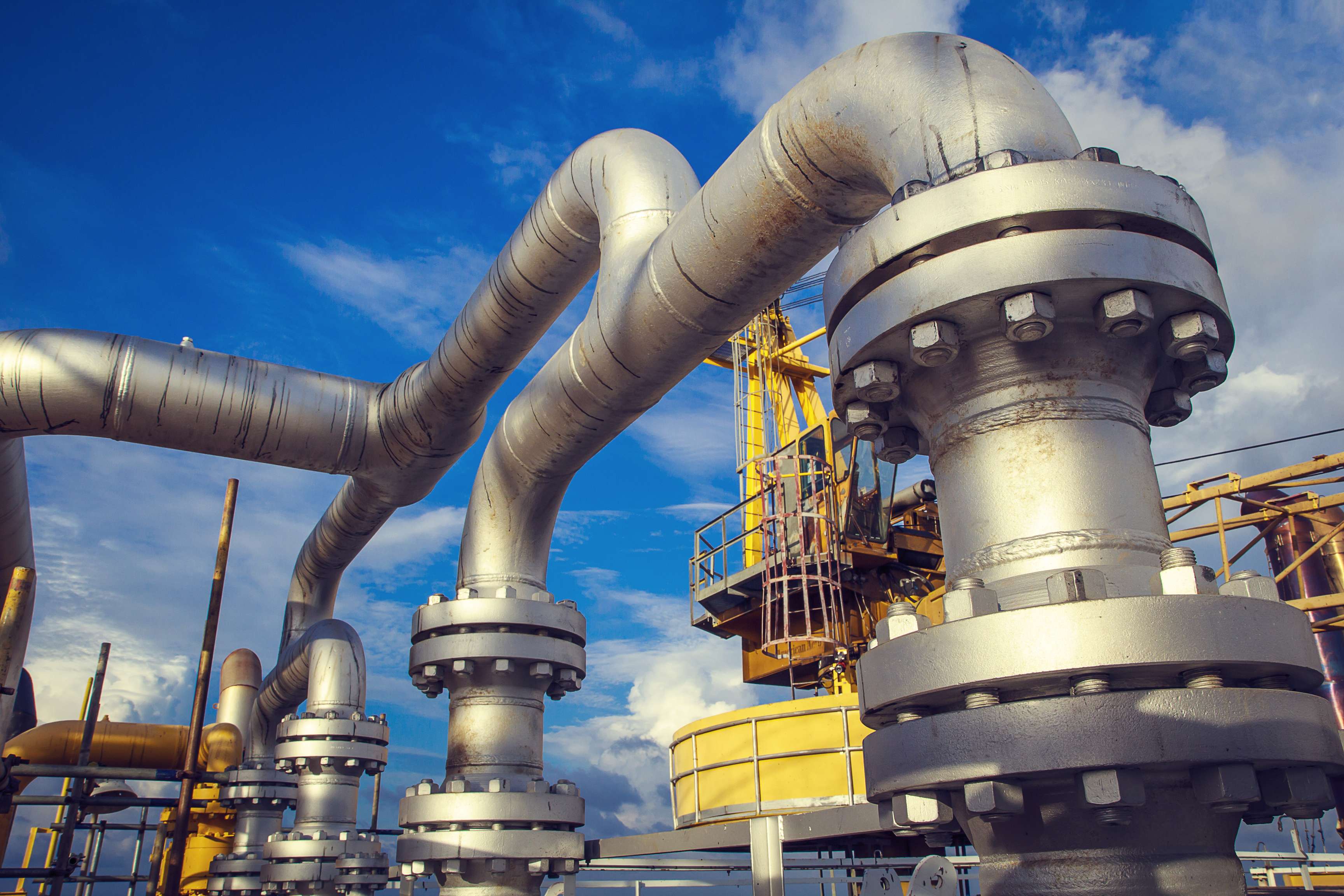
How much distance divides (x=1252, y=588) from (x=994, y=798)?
0.73 m

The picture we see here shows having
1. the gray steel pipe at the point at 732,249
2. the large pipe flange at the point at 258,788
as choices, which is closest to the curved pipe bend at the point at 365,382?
the gray steel pipe at the point at 732,249

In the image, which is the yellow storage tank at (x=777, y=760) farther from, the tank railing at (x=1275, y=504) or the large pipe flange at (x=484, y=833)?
the tank railing at (x=1275, y=504)

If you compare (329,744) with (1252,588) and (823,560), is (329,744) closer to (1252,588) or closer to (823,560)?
(823,560)

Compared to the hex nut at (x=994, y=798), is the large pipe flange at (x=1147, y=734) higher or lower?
higher

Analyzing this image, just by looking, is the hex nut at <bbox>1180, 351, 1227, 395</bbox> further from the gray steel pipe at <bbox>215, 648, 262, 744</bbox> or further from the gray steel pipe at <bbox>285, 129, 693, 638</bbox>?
the gray steel pipe at <bbox>215, 648, 262, 744</bbox>

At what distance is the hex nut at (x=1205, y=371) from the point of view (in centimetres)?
222

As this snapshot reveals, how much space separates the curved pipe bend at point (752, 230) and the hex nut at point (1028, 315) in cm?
49

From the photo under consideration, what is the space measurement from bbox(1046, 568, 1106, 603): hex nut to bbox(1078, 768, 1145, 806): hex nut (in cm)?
34

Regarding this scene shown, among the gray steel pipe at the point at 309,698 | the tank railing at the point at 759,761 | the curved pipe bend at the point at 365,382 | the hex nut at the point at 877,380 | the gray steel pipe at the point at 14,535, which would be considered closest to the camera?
the hex nut at the point at 877,380

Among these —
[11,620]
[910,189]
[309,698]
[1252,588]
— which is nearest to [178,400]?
[11,620]

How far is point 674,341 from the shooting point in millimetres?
Result: 3975

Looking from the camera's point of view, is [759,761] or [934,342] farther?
[759,761]

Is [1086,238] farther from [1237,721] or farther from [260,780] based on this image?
[260,780]

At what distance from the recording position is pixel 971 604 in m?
2.02
